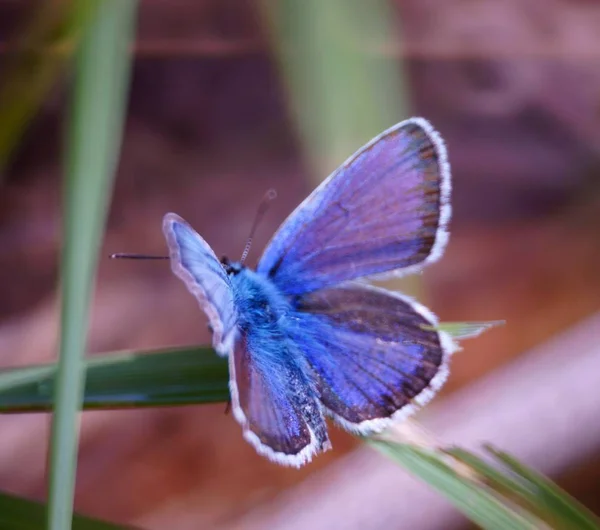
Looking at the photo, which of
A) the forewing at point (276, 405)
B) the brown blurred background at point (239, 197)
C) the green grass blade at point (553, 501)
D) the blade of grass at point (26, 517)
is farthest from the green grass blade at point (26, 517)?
the brown blurred background at point (239, 197)

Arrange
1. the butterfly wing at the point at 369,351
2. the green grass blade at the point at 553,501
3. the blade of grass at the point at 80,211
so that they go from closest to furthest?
the blade of grass at the point at 80,211
the green grass blade at the point at 553,501
the butterfly wing at the point at 369,351

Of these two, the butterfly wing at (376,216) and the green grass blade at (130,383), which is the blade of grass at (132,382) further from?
the butterfly wing at (376,216)

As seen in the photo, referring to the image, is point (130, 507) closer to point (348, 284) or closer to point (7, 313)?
point (7, 313)

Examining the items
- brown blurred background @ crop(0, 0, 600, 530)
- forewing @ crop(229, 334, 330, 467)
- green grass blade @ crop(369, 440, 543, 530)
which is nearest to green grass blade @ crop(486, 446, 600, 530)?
green grass blade @ crop(369, 440, 543, 530)

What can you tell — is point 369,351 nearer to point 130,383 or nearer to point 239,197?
point 130,383

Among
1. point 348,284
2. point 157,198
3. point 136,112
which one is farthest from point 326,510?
point 136,112

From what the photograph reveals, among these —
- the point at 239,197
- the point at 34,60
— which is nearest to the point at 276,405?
the point at 34,60
